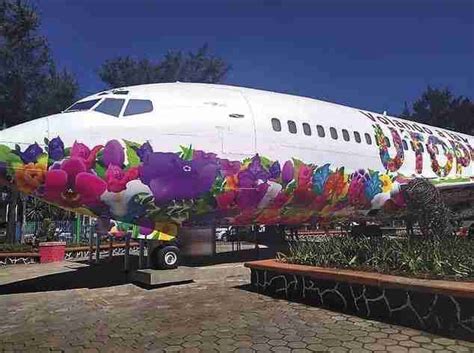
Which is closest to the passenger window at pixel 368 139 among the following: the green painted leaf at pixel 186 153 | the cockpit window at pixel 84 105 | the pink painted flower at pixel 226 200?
the pink painted flower at pixel 226 200

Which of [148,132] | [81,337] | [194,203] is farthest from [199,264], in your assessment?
[81,337]

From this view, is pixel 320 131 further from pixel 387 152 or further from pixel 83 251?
pixel 83 251

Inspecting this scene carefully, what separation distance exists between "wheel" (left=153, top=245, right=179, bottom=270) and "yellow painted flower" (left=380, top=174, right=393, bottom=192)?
7.62m

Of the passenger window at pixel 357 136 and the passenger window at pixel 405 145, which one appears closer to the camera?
the passenger window at pixel 357 136

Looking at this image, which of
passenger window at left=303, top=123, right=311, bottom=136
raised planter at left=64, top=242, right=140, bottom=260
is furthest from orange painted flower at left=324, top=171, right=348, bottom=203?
raised planter at left=64, top=242, right=140, bottom=260

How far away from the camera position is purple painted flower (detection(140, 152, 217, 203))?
37.0 feet

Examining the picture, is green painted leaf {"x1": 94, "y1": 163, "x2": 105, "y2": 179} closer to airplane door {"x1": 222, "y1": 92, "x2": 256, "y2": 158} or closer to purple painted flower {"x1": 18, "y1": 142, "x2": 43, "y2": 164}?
purple painted flower {"x1": 18, "y1": 142, "x2": 43, "y2": 164}

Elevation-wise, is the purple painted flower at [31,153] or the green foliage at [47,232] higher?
the purple painted flower at [31,153]

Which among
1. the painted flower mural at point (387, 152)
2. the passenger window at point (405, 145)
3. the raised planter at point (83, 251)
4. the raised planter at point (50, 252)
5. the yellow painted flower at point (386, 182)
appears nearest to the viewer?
the yellow painted flower at point (386, 182)

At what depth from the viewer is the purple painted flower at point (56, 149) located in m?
10.3

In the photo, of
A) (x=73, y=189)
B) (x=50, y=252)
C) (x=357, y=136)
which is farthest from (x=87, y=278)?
(x=357, y=136)

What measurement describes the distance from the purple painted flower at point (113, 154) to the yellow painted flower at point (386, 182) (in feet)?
29.6

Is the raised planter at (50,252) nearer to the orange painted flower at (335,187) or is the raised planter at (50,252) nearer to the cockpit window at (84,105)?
the cockpit window at (84,105)

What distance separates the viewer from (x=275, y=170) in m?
12.9
